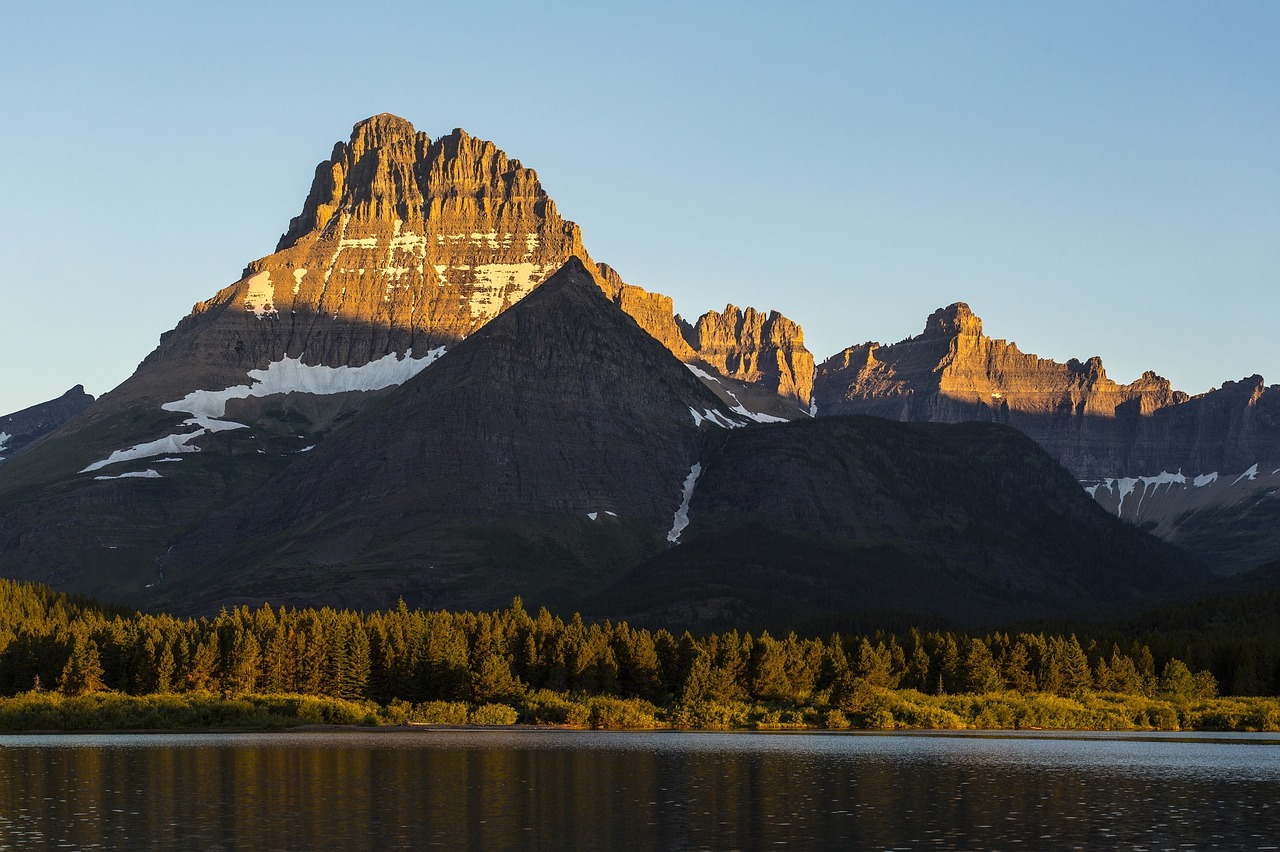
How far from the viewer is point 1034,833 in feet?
338

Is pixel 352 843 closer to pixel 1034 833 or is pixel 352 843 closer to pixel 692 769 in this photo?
pixel 1034 833

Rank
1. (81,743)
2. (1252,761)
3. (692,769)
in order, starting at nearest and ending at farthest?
(692,769) < (1252,761) < (81,743)

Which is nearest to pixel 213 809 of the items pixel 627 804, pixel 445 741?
pixel 627 804

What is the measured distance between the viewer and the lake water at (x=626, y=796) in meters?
99.9

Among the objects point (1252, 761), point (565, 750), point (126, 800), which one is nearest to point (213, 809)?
point (126, 800)

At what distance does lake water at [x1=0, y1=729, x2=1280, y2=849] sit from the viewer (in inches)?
3932

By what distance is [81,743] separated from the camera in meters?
185

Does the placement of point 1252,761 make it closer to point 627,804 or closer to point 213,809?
point 627,804

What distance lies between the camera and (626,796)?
12356 cm

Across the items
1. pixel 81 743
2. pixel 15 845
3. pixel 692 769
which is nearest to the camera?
pixel 15 845

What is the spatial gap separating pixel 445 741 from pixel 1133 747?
77106 mm

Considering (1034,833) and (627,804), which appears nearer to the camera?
(1034,833)

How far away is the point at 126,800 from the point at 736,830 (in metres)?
43.7

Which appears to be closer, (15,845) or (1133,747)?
(15,845)
